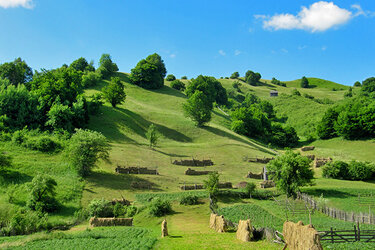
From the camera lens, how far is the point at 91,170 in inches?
1984

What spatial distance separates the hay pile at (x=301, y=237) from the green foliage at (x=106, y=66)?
121499mm

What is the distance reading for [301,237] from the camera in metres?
19.1

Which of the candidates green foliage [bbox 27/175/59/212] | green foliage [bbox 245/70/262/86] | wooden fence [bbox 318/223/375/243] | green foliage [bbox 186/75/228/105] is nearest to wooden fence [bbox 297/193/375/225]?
wooden fence [bbox 318/223/375/243]

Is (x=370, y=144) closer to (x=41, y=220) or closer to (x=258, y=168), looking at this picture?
(x=258, y=168)

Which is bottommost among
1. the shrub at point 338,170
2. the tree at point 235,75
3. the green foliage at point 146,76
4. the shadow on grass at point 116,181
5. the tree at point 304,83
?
the shadow on grass at point 116,181

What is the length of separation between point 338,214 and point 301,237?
67.3ft

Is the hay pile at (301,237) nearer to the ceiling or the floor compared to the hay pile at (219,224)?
nearer to the ceiling

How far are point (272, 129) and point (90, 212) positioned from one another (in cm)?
8118

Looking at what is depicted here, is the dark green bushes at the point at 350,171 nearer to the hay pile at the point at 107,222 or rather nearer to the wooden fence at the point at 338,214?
the wooden fence at the point at 338,214

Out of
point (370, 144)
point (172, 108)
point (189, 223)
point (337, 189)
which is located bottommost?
point (189, 223)

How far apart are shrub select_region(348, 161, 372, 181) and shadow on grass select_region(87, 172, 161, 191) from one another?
39902 mm

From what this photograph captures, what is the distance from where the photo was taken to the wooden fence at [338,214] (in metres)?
32.7

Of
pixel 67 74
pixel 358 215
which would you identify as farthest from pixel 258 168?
pixel 67 74

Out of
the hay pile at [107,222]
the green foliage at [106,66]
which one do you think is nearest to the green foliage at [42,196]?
the hay pile at [107,222]
